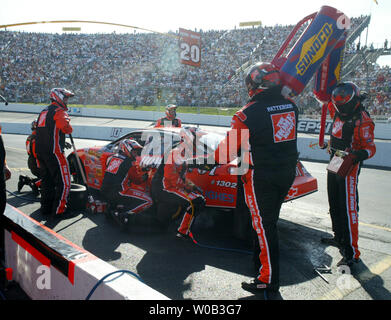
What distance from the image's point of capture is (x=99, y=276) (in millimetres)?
2051

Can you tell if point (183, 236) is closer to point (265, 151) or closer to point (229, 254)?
point (229, 254)

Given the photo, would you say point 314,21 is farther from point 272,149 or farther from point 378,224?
point 378,224

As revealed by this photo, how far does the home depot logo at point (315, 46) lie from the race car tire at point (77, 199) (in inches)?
160

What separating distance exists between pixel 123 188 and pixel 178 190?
3.42 feet

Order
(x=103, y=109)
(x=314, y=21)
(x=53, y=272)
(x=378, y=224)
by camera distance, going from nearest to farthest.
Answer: (x=53, y=272) → (x=314, y=21) → (x=378, y=224) → (x=103, y=109)

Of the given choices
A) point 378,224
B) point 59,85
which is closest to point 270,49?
point 59,85

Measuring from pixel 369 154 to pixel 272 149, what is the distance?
138 cm

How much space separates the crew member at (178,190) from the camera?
4.29 m

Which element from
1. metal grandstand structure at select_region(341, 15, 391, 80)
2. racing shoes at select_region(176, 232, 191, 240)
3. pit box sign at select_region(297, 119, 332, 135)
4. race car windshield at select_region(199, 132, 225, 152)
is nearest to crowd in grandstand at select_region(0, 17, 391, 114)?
metal grandstand structure at select_region(341, 15, 391, 80)

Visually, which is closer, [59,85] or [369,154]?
[369,154]

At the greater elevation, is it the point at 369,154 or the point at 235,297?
the point at 369,154

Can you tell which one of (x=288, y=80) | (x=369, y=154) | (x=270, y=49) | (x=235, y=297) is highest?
(x=270, y=49)

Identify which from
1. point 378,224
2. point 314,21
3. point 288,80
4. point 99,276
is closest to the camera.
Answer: point 99,276

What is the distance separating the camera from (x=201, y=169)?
4.46 m
